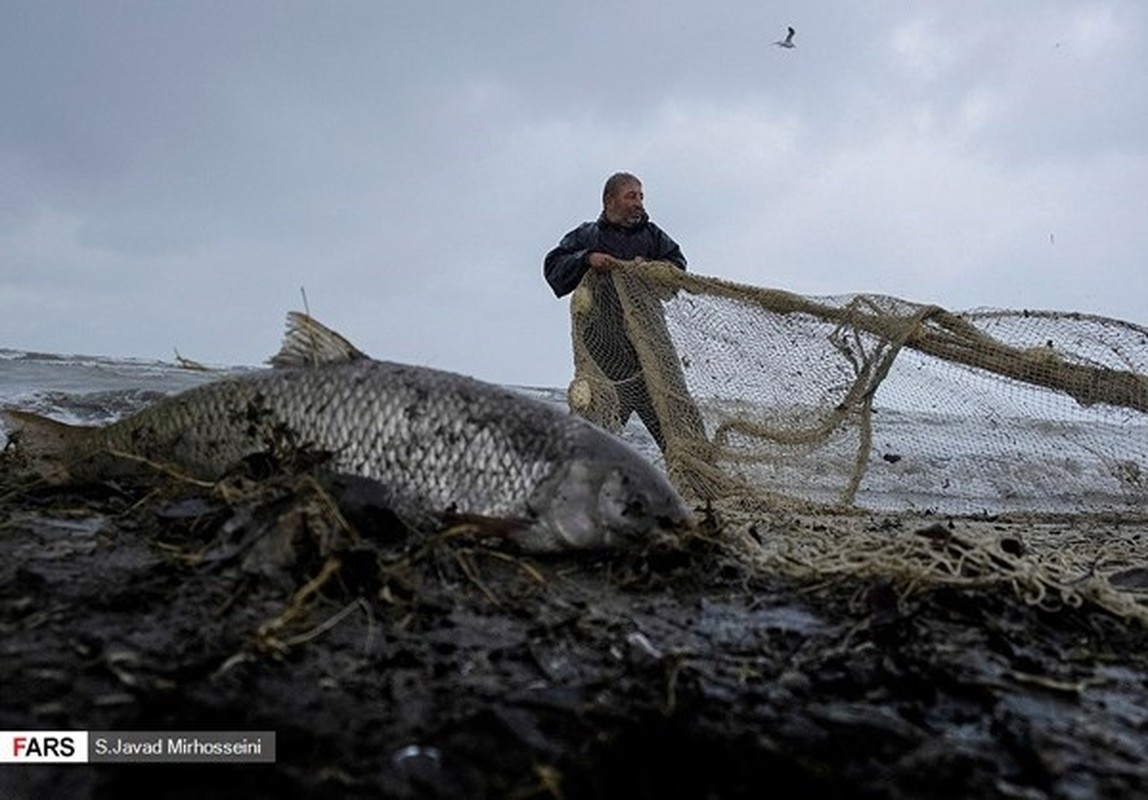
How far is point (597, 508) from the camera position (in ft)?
11.6

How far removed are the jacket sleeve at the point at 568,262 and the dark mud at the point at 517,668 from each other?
4.73 metres

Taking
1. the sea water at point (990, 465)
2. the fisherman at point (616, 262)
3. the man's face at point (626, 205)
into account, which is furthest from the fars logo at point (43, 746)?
the man's face at point (626, 205)

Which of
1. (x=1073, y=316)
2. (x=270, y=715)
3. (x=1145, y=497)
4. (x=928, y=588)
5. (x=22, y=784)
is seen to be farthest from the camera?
(x=1145, y=497)

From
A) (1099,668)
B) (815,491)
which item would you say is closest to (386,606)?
(1099,668)

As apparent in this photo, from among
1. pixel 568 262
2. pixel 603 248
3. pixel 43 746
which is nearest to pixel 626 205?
pixel 603 248

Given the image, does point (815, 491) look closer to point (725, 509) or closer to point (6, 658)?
point (725, 509)

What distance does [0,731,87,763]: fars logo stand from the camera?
1.76 meters

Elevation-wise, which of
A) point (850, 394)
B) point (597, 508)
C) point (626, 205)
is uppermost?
point (626, 205)

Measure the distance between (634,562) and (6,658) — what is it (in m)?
1.99

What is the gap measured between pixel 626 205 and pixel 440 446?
17.3 ft

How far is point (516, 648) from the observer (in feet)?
8.22

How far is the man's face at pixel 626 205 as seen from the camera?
8383mm

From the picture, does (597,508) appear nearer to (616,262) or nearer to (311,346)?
(311,346)

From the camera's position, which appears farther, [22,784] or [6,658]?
[6,658]
